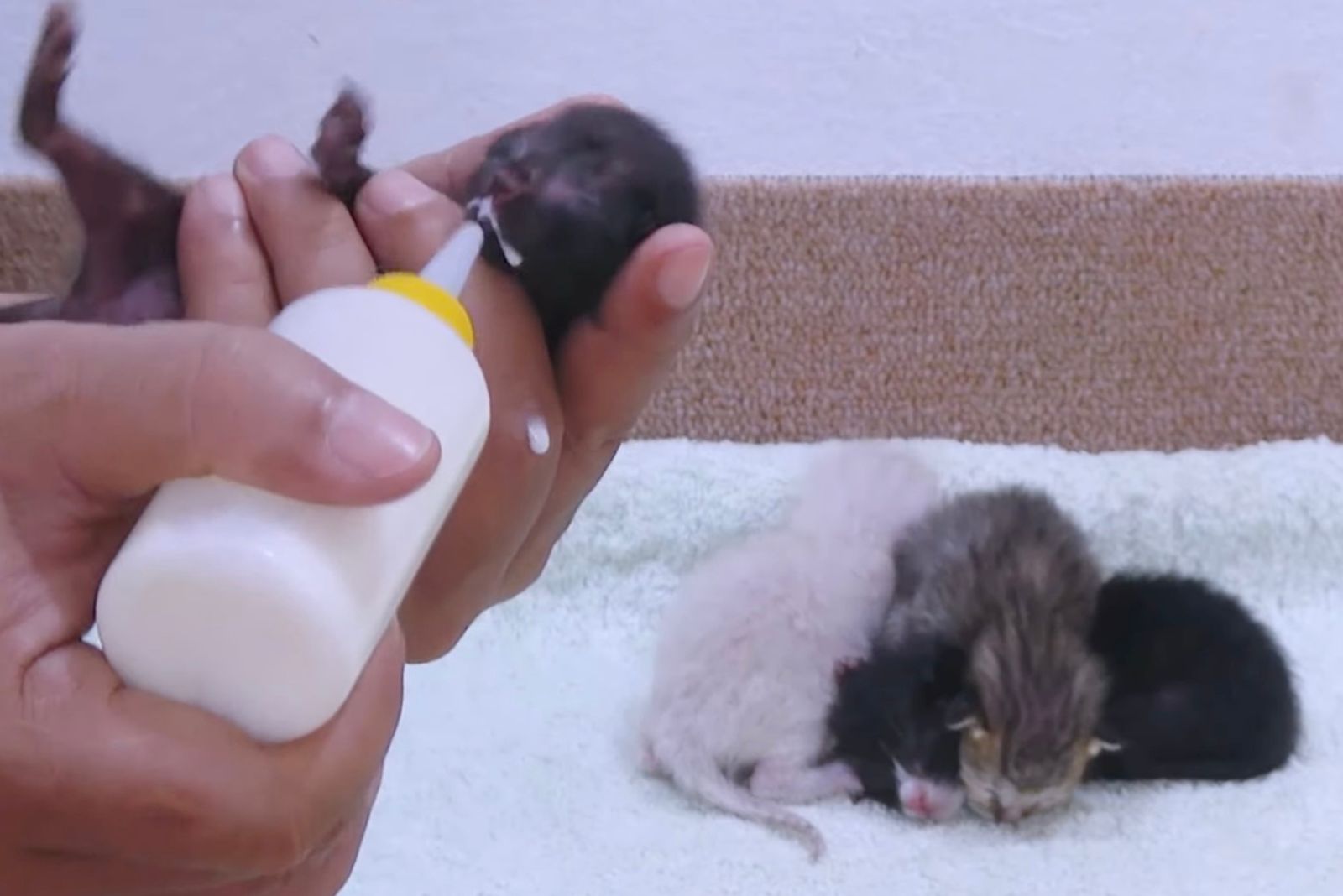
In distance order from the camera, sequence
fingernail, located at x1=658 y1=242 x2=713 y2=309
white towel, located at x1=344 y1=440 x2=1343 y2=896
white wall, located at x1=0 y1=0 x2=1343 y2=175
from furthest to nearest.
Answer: white wall, located at x1=0 y1=0 x2=1343 y2=175
white towel, located at x1=344 y1=440 x2=1343 y2=896
fingernail, located at x1=658 y1=242 x2=713 y2=309

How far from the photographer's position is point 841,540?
128 cm

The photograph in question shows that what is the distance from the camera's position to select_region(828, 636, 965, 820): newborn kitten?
44.6 inches

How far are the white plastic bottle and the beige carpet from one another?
944 millimetres

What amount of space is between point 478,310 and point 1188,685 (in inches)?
32.0

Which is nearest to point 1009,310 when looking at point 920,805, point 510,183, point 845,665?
point 845,665

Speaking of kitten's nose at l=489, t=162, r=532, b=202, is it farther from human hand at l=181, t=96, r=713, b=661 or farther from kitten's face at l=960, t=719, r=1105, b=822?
kitten's face at l=960, t=719, r=1105, b=822

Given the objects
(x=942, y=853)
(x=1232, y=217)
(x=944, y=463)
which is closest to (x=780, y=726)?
(x=942, y=853)

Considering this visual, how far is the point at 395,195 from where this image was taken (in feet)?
2.61

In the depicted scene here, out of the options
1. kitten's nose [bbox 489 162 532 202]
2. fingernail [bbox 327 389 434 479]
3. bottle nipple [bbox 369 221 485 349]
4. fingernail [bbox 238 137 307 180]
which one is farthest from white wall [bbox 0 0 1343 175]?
fingernail [bbox 327 389 434 479]

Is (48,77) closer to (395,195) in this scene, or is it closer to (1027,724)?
(395,195)

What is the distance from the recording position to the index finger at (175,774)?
439 millimetres

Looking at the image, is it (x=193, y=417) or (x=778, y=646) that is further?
(x=778, y=646)

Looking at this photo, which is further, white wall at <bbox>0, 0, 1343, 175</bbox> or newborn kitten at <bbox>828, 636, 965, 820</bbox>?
white wall at <bbox>0, 0, 1343, 175</bbox>

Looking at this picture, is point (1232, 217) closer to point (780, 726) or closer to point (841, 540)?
point (841, 540)
